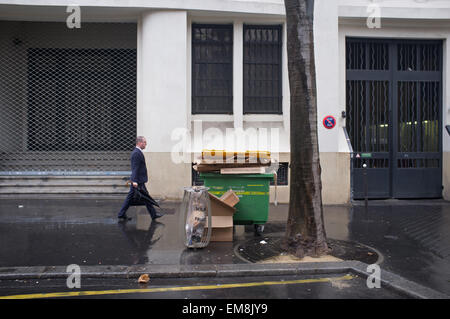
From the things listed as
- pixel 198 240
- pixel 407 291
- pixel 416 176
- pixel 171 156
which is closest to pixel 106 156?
pixel 171 156

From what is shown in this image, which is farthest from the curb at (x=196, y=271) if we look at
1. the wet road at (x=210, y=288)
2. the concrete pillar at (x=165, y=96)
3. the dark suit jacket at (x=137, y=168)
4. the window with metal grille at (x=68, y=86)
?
the window with metal grille at (x=68, y=86)

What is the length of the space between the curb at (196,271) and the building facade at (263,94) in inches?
222

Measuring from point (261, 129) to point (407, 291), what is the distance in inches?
295

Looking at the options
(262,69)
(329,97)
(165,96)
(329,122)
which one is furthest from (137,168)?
(329,97)

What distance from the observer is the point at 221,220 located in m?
7.33

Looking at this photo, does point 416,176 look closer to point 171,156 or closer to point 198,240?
point 171,156

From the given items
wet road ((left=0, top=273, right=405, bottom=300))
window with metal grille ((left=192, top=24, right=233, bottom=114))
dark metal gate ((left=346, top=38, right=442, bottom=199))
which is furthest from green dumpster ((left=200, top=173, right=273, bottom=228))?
dark metal gate ((left=346, top=38, right=442, bottom=199))

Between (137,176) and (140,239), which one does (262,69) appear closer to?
(137,176)

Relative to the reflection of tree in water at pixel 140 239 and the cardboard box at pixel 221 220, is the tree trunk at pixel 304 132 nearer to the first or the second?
the cardboard box at pixel 221 220

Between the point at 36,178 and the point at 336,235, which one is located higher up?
the point at 36,178

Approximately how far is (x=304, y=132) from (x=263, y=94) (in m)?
5.77

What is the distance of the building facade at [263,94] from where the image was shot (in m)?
11.4

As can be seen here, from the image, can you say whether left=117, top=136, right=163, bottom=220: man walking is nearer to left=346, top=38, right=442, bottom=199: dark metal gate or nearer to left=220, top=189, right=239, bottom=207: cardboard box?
left=220, top=189, right=239, bottom=207: cardboard box
